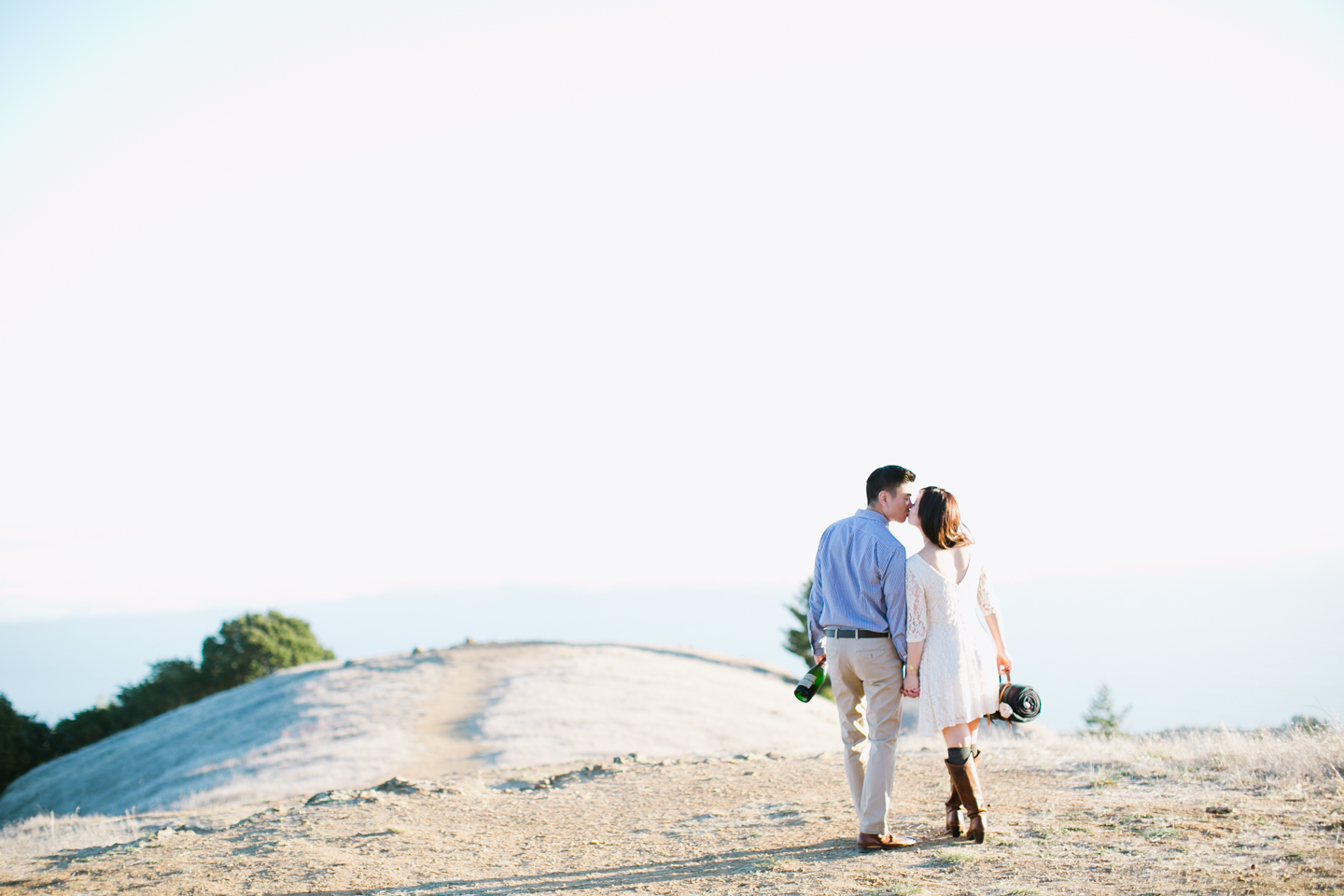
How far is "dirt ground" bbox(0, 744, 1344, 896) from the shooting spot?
522 centimetres

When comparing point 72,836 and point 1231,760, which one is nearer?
point 1231,760

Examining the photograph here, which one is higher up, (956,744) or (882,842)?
(956,744)

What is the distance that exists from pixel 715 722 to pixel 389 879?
1587 cm

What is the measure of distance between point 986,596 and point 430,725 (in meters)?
18.1

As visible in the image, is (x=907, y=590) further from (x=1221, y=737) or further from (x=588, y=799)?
(x=1221, y=737)

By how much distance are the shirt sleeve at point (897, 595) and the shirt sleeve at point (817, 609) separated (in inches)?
17.5

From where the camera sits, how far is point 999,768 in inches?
353

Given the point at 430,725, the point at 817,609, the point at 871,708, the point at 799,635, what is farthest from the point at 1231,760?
the point at 799,635

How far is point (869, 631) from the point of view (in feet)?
18.4

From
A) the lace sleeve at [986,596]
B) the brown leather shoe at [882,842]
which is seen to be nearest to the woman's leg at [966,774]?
the brown leather shoe at [882,842]

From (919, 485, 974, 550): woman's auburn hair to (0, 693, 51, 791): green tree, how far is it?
42860 mm

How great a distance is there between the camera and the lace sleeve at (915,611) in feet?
18.2

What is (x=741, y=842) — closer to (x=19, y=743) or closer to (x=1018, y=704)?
(x=1018, y=704)

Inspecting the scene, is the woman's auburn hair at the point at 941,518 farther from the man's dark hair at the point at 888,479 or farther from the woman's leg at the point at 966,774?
the woman's leg at the point at 966,774
